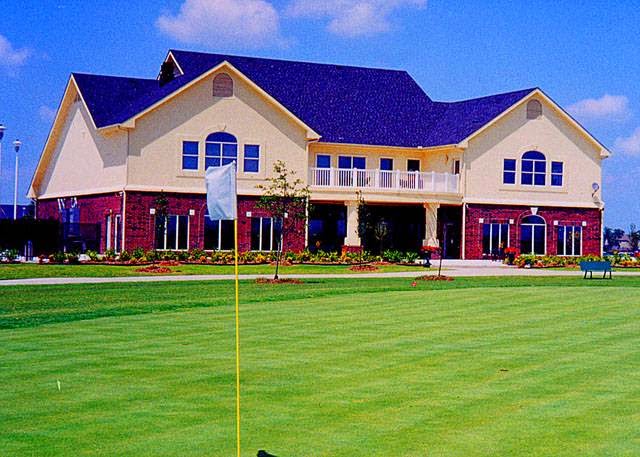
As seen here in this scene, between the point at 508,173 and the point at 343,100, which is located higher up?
the point at 343,100

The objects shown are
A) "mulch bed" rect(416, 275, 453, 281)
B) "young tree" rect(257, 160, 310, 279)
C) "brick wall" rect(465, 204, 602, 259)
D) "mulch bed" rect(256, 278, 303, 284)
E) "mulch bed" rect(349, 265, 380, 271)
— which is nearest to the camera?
"mulch bed" rect(256, 278, 303, 284)

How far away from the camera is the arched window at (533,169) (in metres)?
50.3

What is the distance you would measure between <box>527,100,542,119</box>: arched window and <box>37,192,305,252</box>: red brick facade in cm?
1351

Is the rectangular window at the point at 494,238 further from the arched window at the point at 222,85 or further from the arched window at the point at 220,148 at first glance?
the arched window at the point at 222,85

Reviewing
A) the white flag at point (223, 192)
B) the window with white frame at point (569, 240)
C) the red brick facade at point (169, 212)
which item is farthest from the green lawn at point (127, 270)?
the white flag at point (223, 192)

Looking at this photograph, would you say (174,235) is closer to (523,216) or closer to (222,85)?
(222,85)

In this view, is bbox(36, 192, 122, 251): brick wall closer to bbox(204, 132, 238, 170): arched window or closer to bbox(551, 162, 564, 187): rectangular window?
bbox(204, 132, 238, 170): arched window

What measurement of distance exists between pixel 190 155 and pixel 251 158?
110 inches

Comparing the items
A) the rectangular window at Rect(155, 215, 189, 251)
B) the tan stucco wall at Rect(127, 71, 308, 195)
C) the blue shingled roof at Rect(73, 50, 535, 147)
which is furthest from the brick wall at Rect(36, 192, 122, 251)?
the blue shingled roof at Rect(73, 50, 535, 147)

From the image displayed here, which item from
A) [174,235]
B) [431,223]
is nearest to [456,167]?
[431,223]

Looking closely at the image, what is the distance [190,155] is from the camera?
44062 millimetres

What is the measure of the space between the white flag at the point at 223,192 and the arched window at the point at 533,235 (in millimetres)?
42114

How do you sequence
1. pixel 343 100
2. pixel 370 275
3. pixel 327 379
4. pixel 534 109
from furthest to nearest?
pixel 343 100 → pixel 534 109 → pixel 370 275 → pixel 327 379

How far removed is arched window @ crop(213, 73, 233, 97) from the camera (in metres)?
44.4
